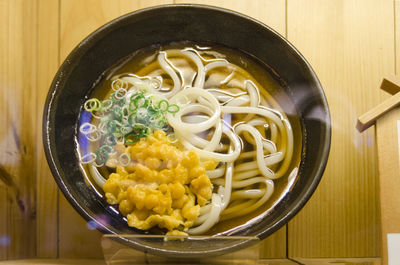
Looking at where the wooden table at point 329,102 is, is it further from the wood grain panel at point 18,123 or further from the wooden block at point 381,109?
the wooden block at point 381,109

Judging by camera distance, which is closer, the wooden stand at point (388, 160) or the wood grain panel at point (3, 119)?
the wooden stand at point (388, 160)

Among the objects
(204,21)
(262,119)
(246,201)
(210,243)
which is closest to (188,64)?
(204,21)

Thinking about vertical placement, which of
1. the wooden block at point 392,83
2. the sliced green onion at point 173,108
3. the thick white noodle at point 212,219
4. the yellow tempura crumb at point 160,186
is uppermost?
the wooden block at point 392,83

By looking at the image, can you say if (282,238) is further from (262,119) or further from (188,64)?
(188,64)

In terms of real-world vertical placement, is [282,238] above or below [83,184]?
below

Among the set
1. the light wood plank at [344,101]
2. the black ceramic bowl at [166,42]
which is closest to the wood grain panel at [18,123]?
the black ceramic bowl at [166,42]

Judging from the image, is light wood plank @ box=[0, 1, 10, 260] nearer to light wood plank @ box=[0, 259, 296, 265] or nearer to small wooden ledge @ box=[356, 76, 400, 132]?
light wood plank @ box=[0, 259, 296, 265]

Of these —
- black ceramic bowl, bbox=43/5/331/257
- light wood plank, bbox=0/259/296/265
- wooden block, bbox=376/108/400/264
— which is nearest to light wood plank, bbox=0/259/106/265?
light wood plank, bbox=0/259/296/265
